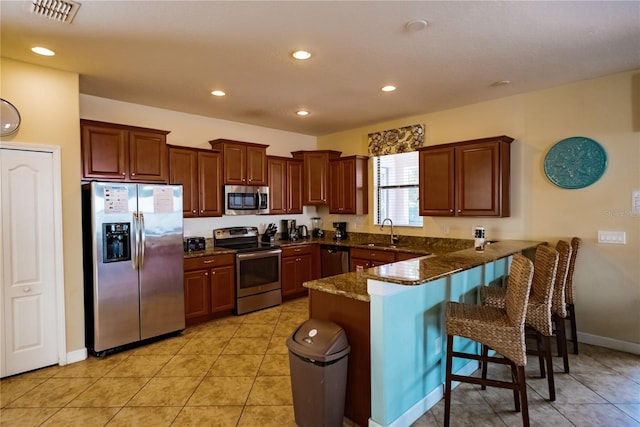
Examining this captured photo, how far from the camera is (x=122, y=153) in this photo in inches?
141

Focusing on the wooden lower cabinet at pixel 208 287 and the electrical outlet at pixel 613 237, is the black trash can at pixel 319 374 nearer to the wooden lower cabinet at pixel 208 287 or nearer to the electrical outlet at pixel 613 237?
the wooden lower cabinet at pixel 208 287

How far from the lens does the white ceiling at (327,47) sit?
221 cm

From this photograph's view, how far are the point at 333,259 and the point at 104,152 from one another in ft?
10.8

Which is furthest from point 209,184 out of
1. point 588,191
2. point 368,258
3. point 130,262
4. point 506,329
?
point 588,191

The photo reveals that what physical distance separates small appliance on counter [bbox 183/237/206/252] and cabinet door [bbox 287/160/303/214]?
155cm

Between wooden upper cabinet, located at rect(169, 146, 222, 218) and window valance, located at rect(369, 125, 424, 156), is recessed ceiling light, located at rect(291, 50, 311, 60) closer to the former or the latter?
wooden upper cabinet, located at rect(169, 146, 222, 218)

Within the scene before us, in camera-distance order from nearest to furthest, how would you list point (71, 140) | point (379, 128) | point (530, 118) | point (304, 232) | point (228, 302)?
point (71, 140)
point (530, 118)
point (228, 302)
point (379, 128)
point (304, 232)

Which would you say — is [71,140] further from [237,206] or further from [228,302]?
[228,302]

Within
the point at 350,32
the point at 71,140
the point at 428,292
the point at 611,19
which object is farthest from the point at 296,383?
the point at 611,19

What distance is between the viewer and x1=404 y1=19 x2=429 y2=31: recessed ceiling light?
232 centimetres

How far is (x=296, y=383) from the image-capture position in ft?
6.91

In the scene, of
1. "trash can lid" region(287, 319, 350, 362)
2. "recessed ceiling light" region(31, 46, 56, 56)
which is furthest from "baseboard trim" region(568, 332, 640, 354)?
"recessed ceiling light" region(31, 46, 56, 56)

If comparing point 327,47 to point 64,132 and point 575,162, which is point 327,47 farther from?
point 575,162

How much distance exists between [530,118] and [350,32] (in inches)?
102
